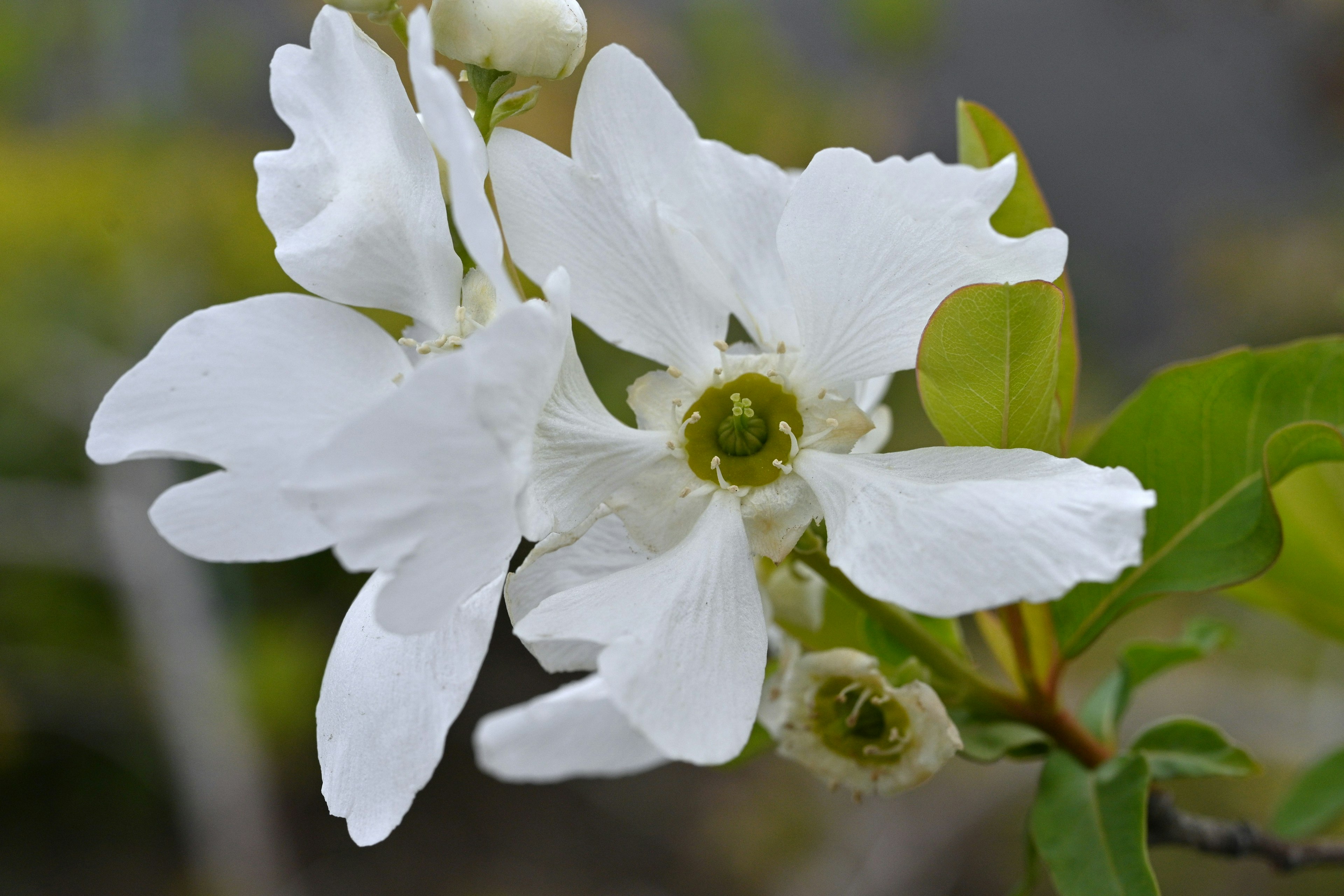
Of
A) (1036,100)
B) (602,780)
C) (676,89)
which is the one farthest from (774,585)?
(1036,100)

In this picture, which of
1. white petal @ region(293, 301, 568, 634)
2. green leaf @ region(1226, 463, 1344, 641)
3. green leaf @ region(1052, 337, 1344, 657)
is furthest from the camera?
green leaf @ region(1226, 463, 1344, 641)

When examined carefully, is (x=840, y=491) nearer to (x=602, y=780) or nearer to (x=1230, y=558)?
→ (x=1230, y=558)

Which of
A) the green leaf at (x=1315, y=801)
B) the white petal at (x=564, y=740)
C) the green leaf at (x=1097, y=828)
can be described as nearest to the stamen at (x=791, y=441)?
the white petal at (x=564, y=740)

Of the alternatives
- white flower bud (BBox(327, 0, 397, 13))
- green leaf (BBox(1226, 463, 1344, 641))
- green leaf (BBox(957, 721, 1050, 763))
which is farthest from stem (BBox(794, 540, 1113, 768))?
white flower bud (BBox(327, 0, 397, 13))

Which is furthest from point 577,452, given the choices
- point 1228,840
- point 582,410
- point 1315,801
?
point 1315,801

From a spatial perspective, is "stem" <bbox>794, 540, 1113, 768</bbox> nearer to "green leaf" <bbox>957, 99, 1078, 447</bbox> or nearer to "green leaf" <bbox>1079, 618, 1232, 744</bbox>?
"green leaf" <bbox>1079, 618, 1232, 744</bbox>

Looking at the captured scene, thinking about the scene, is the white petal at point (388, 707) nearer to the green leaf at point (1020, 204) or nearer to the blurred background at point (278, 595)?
the green leaf at point (1020, 204)

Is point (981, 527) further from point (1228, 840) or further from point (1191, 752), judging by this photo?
point (1228, 840)
